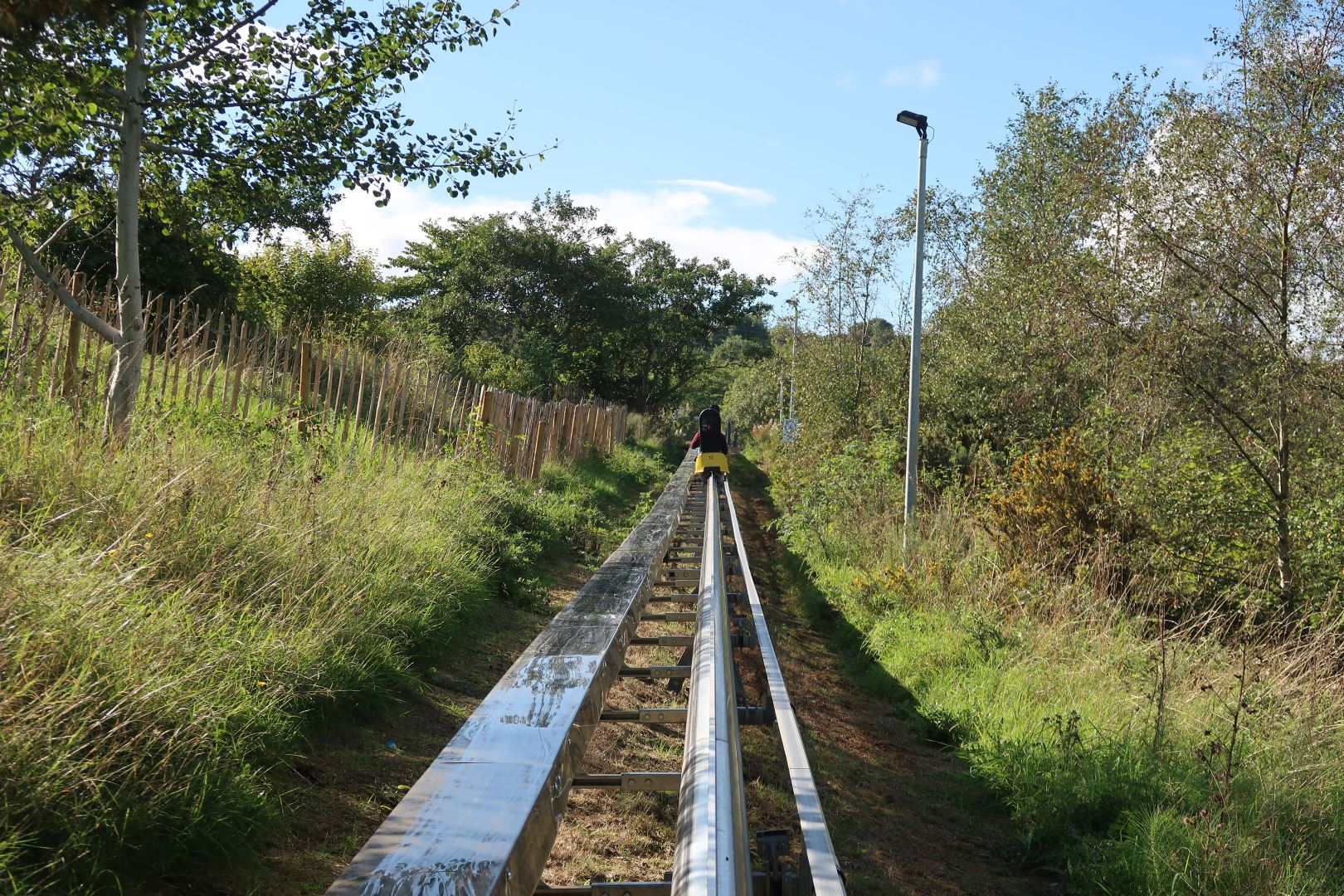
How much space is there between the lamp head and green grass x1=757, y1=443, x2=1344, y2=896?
19.1 ft

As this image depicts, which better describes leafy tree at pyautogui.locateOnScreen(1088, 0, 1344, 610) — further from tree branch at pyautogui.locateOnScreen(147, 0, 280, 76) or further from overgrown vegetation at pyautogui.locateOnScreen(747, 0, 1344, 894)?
tree branch at pyautogui.locateOnScreen(147, 0, 280, 76)

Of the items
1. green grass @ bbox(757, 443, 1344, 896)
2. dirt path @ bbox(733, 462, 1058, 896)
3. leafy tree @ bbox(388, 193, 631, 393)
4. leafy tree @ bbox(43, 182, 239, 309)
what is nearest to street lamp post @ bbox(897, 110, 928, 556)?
green grass @ bbox(757, 443, 1344, 896)

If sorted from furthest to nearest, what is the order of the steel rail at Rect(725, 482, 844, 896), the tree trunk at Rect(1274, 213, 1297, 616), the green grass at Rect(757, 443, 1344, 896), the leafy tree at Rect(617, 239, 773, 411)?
the leafy tree at Rect(617, 239, 773, 411) < the tree trunk at Rect(1274, 213, 1297, 616) < the green grass at Rect(757, 443, 1344, 896) < the steel rail at Rect(725, 482, 844, 896)

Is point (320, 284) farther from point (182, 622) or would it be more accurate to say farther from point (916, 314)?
point (182, 622)

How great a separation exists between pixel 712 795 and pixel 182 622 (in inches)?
86.7

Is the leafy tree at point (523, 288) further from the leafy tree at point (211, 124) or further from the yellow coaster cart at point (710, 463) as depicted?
the leafy tree at point (211, 124)

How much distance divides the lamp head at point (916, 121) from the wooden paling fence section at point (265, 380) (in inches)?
260

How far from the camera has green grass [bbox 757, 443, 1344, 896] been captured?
4.15 meters

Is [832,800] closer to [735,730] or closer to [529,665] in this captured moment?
[735,730]

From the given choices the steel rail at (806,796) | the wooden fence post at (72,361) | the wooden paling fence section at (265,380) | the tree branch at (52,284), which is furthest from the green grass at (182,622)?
the steel rail at (806,796)

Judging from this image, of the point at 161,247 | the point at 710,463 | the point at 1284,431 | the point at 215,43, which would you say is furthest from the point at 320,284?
the point at 1284,431

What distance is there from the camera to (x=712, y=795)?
3.20 m

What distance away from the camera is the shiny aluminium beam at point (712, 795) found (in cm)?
270

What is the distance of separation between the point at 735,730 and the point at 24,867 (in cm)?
252
